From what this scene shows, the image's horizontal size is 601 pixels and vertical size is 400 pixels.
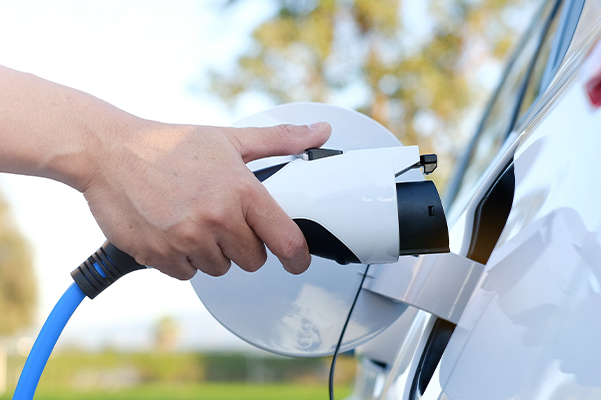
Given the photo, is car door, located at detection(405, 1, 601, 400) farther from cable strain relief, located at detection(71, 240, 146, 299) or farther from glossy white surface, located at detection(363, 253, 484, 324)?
cable strain relief, located at detection(71, 240, 146, 299)

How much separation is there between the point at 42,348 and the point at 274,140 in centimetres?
56

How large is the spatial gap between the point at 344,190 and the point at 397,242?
0.11 m

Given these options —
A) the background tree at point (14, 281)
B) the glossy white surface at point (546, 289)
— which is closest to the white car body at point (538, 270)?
the glossy white surface at point (546, 289)

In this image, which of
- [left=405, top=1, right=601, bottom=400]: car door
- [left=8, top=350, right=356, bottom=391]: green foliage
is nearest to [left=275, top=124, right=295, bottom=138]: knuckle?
[left=405, top=1, right=601, bottom=400]: car door

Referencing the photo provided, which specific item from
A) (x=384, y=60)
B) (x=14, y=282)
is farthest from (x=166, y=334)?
(x=384, y=60)

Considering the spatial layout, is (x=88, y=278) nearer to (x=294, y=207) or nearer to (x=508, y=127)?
(x=294, y=207)

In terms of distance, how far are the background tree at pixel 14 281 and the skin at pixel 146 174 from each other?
26.6 m

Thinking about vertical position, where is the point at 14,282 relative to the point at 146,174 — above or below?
below

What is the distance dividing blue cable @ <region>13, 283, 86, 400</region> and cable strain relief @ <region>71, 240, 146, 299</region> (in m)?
0.04

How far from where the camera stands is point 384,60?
40.4 ft

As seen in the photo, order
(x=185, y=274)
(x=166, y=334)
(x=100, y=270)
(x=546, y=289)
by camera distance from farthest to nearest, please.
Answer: (x=166, y=334) < (x=100, y=270) < (x=185, y=274) < (x=546, y=289)

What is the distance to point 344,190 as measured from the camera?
782mm

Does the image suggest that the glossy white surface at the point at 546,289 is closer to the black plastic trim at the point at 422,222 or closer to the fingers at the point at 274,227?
the black plastic trim at the point at 422,222

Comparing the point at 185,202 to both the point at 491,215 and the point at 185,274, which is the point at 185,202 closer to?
the point at 185,274
